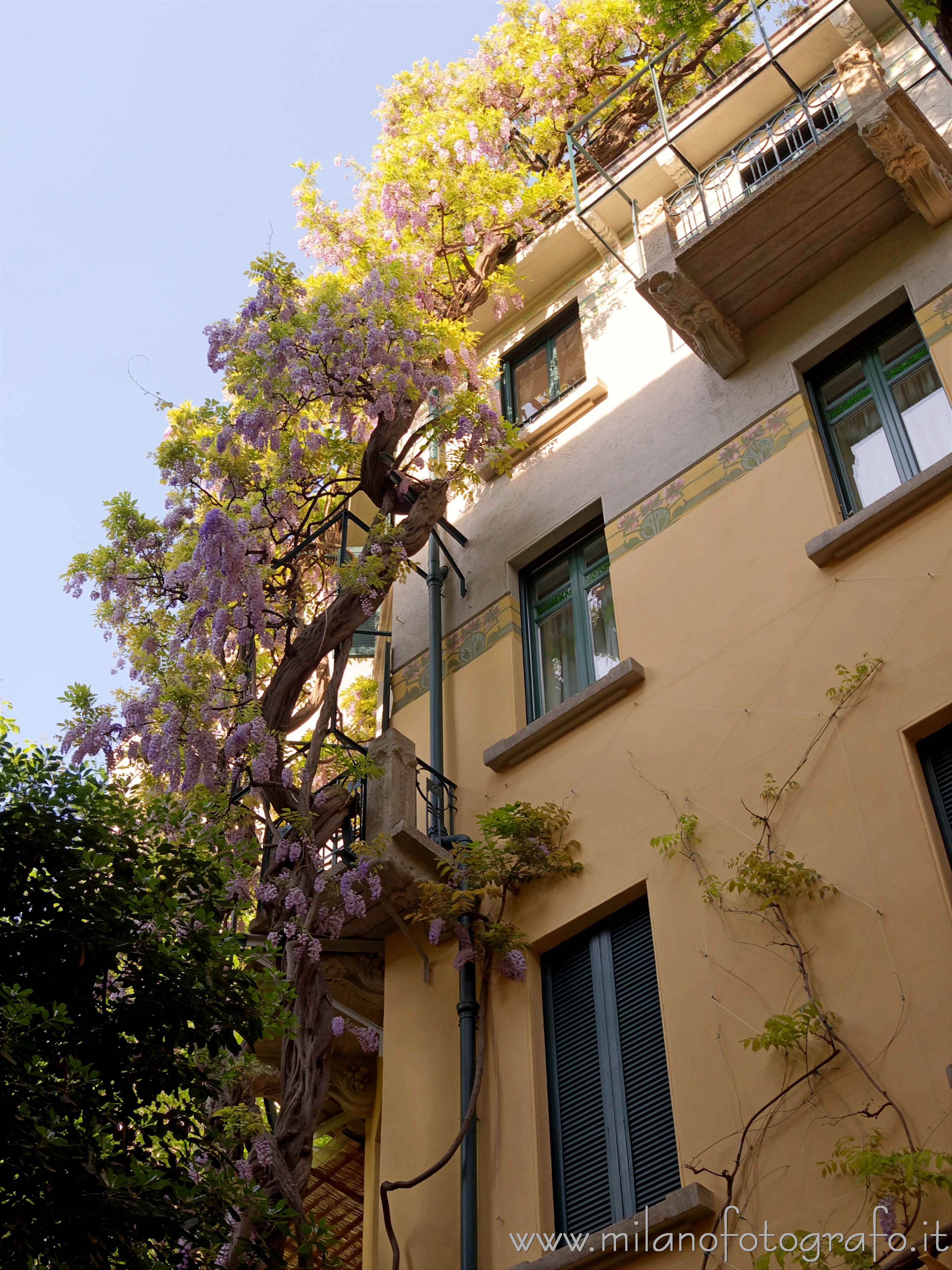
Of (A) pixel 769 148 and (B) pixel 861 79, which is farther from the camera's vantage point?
(A) pixel 769 148

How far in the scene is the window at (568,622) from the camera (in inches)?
426

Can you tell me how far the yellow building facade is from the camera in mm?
7000

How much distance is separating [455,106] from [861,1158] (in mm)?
14091

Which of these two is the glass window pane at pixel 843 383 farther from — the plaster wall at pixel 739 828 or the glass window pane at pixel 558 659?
the glass window pane at pixel 558 659

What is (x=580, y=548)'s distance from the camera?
1170cm

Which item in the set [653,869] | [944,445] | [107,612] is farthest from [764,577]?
[107,612]

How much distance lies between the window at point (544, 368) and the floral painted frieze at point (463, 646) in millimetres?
2473

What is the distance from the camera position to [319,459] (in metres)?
12.8

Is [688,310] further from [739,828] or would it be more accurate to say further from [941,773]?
[941,773]

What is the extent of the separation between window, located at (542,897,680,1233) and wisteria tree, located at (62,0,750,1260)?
5.25ft

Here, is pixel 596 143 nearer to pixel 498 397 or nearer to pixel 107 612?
pixel 498 397

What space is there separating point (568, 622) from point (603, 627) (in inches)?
19.8

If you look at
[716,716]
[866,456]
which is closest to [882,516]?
→ [866,456]

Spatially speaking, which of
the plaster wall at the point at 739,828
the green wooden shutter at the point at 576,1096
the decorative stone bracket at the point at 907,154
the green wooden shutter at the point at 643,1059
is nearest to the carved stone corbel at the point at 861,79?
the decorative stone bracket at the point at 907,154
